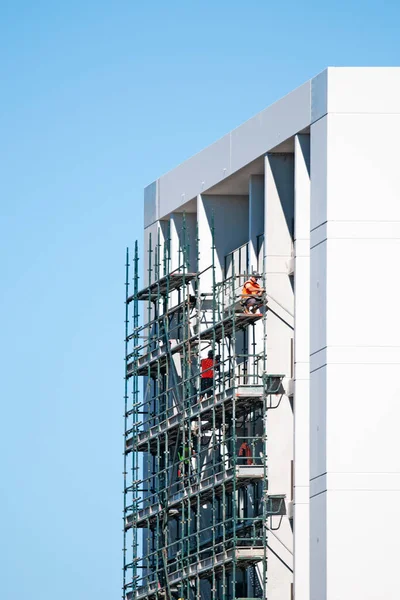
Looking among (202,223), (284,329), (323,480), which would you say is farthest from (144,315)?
(323,480)

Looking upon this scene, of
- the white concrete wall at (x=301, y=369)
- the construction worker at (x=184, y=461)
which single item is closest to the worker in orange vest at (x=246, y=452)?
the construction worker at (x=184, y=461)

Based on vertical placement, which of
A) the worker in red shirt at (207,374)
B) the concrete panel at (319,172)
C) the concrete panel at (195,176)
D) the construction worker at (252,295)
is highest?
the concrete panel at (195,176)

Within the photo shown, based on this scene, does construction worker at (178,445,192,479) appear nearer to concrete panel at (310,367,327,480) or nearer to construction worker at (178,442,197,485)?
construction worker at (178,442,197,485)

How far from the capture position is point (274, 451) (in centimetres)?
6531

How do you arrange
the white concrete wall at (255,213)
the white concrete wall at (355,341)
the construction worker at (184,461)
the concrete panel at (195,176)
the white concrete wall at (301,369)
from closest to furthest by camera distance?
the white concrete wall at (355,341), the white concrete wall at (301,369), the white concrete wall at (255,213), the construction worker at (184,461), the concrete panel at (195,176)

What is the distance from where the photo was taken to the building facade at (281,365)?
200 ft

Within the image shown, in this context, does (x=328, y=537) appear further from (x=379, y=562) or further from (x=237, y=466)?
(x=237, y=466)

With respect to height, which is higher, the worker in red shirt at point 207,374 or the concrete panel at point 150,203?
the concrete panel at point 150,203

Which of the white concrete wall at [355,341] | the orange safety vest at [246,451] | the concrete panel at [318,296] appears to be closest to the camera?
the white concrete wall at [355,341]

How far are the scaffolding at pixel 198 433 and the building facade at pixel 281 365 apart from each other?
88 millimetres

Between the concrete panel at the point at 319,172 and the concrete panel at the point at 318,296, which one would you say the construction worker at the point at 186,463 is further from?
the concrete panel at the point at 319,172

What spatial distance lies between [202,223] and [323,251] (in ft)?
35.6

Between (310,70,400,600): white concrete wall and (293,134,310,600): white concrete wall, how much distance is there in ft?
2.73

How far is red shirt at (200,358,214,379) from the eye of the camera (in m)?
68.6
